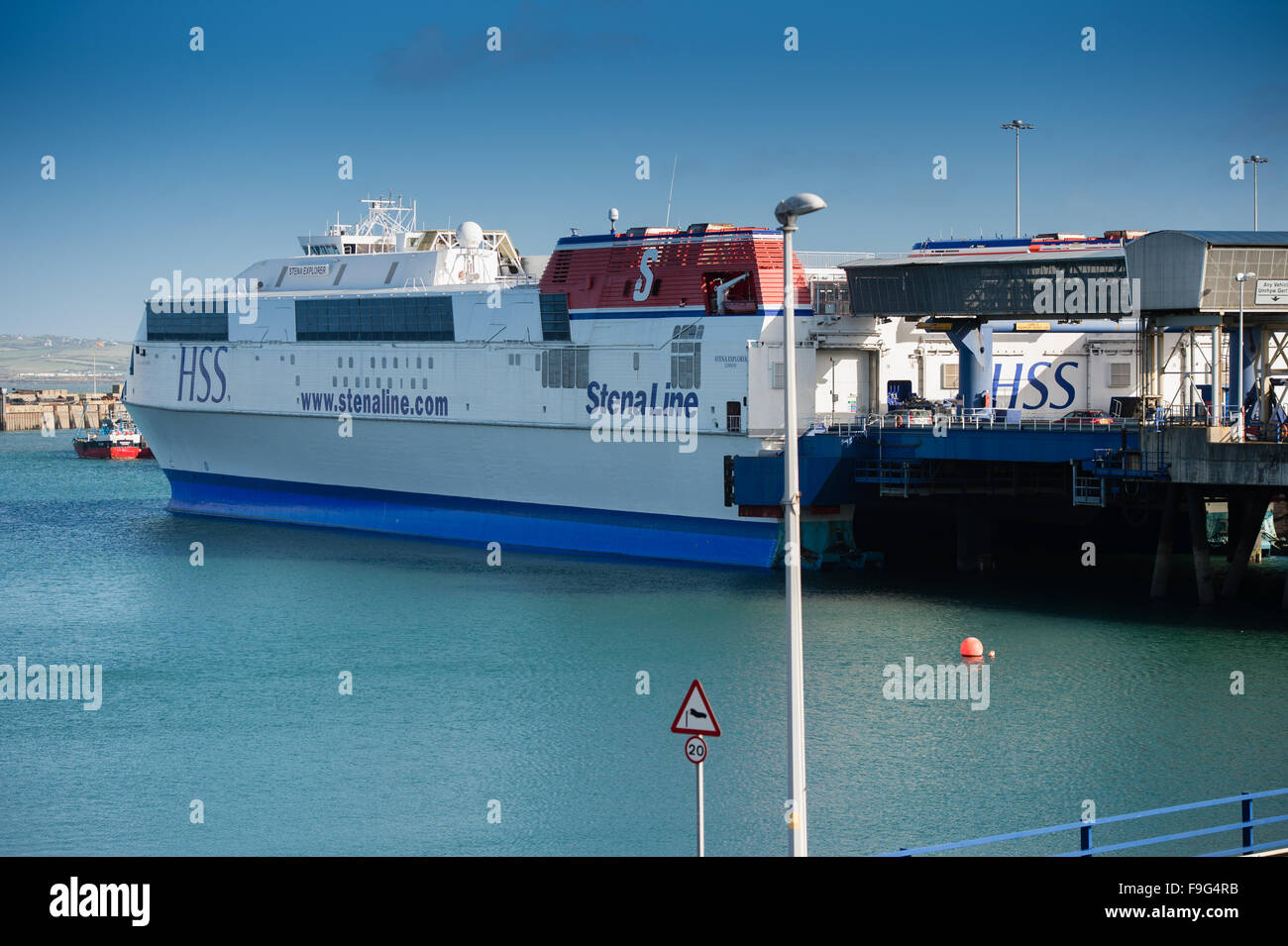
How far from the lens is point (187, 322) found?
242 feet

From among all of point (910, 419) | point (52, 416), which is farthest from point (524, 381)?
point (52, 416)

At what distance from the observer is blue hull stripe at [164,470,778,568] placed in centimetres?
5184

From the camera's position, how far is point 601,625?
40.9 metres

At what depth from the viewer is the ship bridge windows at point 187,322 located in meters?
72.1

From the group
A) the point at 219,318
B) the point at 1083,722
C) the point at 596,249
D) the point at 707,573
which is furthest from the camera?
the point at 219,318

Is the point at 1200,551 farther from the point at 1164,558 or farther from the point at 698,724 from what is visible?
the point at 698,724

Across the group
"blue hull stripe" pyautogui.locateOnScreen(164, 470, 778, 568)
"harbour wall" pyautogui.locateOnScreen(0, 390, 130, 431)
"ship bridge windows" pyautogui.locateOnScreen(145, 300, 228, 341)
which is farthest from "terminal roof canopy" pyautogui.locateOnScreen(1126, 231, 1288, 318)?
Result: "harbour wall" pyautogui.locateOnScreen(0, 390, 130, 431)

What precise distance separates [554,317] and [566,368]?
83.4 inches

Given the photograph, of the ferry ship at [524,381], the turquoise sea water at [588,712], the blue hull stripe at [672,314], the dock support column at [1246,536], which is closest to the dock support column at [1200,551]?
the dock support column at [1246,536]
